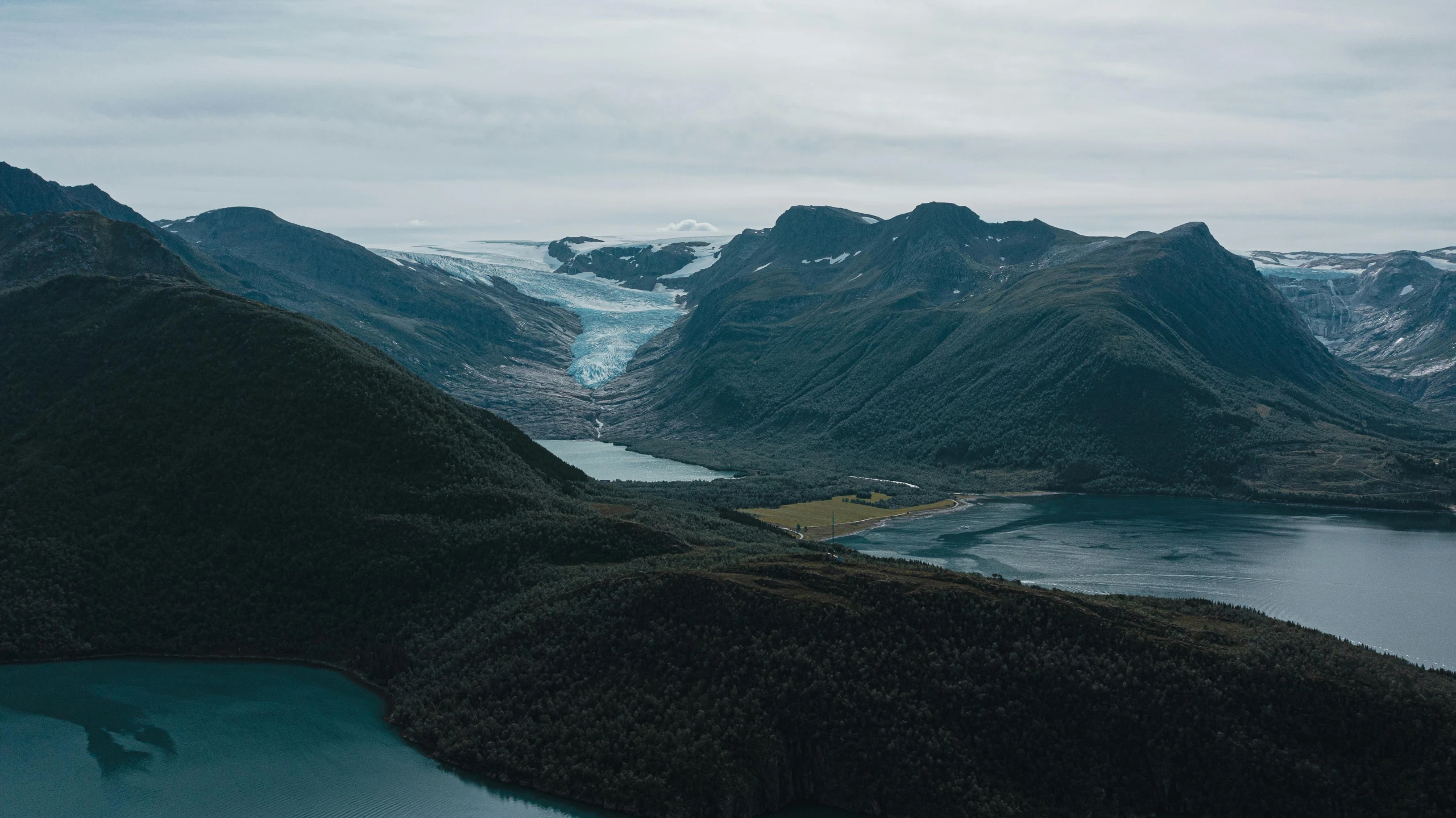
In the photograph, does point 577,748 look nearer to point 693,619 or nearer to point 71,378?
point 693,619

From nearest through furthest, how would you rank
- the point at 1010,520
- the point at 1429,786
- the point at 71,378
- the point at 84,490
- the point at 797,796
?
1. the point at 1429,786
2. the point at 797,796
3. the point at 84,490
4. the point at 71,378
5. the point at 1010,520

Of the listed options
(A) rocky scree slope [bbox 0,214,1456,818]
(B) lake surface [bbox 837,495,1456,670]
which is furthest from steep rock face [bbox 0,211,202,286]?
(B) lake surface [bbox 837,495,1456,670]

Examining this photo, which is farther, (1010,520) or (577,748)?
(1010,520)

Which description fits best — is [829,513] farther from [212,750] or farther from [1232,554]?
Answer: [212,750]

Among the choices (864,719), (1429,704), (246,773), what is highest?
(1429,704)

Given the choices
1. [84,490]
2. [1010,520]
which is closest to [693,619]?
[84,490]

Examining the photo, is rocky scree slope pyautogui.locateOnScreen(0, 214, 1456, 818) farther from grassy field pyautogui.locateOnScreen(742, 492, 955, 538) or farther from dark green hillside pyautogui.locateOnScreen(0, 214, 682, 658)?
grassy field pyautogui.locateOnScreen(742, 492, 955, 538)

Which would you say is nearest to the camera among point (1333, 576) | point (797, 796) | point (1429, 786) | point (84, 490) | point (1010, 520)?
point (1429, 786)
